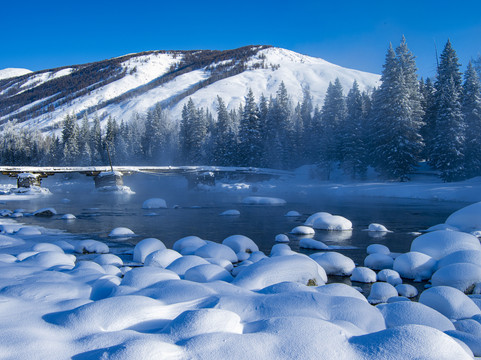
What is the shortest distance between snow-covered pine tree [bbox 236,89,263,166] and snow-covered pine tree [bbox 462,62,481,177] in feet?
84.9

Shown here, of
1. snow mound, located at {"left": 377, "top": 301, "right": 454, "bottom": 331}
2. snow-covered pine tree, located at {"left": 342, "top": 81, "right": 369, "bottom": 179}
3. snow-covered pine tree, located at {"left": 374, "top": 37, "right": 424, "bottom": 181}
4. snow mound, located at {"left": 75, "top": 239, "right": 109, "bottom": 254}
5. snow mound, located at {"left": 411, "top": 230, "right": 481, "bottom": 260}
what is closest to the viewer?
snow mound, located at {"left": 377, "top": 301, "right": 454, "bottom": 331}

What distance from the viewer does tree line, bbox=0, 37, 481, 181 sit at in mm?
33406

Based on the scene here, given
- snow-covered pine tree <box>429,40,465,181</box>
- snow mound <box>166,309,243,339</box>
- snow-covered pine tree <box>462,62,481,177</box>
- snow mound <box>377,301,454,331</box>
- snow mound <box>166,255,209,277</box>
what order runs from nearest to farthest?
snow mound <box>166,309,243,339</box> < snow mound <box>377,301,454,331</box> < snow mound <box>166,255,209,277</box> < snow-covered pine tree <box>429,40,465,181</box> < snow-covered pine tree <box>462,62,481,177</box>

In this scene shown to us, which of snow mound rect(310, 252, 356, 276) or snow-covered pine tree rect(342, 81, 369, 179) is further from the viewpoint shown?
snow-covered pine tree rect(342, 81, 369, 179)

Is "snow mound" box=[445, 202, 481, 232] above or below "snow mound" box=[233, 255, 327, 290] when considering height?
below

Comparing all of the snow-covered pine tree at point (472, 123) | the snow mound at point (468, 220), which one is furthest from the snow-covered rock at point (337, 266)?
the snow-covered pine tree at point (472, 123)

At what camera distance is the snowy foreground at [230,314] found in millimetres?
2865

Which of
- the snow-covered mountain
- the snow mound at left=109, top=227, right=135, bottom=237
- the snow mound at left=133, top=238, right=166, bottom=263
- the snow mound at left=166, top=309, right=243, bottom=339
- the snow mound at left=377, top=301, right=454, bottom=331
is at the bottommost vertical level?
the snow mound at left=109, top=227, right=135, bottom=237

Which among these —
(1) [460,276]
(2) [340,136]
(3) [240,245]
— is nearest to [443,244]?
(1) [460,276]

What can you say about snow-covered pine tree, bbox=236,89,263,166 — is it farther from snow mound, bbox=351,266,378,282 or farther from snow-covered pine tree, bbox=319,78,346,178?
snow mound, bbox=351,266,378,282

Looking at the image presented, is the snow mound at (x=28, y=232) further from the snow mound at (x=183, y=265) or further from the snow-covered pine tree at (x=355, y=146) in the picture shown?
the snow-covered pine tree at (x=355, y=146)

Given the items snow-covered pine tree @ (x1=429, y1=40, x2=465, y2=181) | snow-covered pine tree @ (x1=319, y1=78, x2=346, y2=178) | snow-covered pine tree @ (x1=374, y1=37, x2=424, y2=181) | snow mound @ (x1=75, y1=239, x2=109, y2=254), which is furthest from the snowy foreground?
snow-covered pine tree @ (x1=319, y1=78, x2=346, y2=178)

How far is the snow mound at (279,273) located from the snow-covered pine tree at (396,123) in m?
30.8

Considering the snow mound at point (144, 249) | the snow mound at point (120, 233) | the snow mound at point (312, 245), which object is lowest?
the snow mound at point (120, 233)
